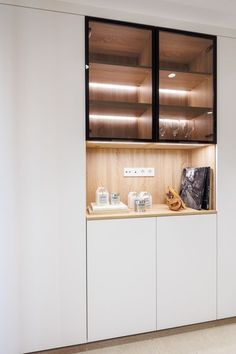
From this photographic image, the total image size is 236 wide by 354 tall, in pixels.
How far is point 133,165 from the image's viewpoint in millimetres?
2168

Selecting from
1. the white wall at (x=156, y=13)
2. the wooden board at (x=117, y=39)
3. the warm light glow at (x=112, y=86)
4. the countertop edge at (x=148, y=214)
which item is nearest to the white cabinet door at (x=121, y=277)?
the countertop edge at (x=148, y=214)

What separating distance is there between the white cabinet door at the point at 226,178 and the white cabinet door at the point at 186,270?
0.09 m

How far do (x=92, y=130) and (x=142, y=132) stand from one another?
16.2 inches

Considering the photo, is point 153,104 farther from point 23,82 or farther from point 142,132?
point 23,82

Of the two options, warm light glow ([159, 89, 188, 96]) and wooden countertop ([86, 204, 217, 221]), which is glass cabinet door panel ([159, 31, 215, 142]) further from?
wooden countertop ([86, 204, 217, 221])

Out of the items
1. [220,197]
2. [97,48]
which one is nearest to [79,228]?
[220,197]

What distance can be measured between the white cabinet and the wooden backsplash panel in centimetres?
40

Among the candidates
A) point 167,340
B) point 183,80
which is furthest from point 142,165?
point 167,340

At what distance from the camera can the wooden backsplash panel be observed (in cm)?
208

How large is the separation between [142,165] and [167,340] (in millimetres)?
1479

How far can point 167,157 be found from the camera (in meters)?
2.25

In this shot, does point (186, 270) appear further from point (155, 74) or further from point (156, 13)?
point (156, 13)

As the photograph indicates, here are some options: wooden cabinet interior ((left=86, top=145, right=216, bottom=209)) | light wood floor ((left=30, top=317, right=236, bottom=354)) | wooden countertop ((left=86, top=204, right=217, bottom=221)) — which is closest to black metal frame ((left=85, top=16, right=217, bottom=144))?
wooden cabinet interior ((left=86, top=145, right=216, bottom=209))

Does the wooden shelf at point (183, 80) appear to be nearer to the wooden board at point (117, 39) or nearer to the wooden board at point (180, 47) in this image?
the wooden board at point (180, 47)
